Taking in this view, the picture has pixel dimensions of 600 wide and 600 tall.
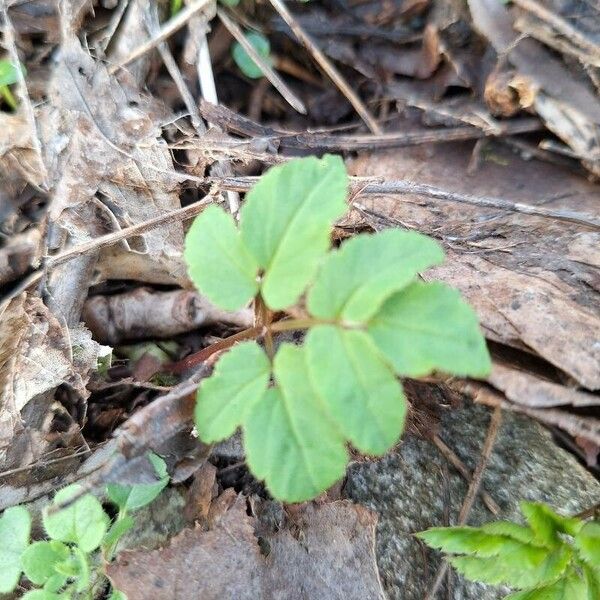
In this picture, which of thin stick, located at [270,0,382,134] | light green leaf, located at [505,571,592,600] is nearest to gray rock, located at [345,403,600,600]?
light green leaf, located at [505,571,592,600]

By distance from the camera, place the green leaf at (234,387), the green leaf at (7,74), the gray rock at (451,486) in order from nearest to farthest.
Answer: the green leaf at (234,387) → the gray rock at (451,486) → the green leaf at (7,74)

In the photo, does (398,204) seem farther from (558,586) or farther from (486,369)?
(558,586)

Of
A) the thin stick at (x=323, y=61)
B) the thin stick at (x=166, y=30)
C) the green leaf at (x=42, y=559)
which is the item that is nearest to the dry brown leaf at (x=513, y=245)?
the thin stick at (x=323, y=61)

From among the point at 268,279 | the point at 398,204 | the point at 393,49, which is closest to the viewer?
the point at 268,279

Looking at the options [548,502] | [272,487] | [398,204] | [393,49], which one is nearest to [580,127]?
[398,204]

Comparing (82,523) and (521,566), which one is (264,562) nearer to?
(82,523)

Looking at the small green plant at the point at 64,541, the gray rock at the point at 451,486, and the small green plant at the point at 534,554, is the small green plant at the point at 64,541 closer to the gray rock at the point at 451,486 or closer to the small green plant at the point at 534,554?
the gray rock at the point at 451,486

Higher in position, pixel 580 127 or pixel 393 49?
pixel 393 49

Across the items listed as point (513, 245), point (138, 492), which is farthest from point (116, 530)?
point (513, 245)
